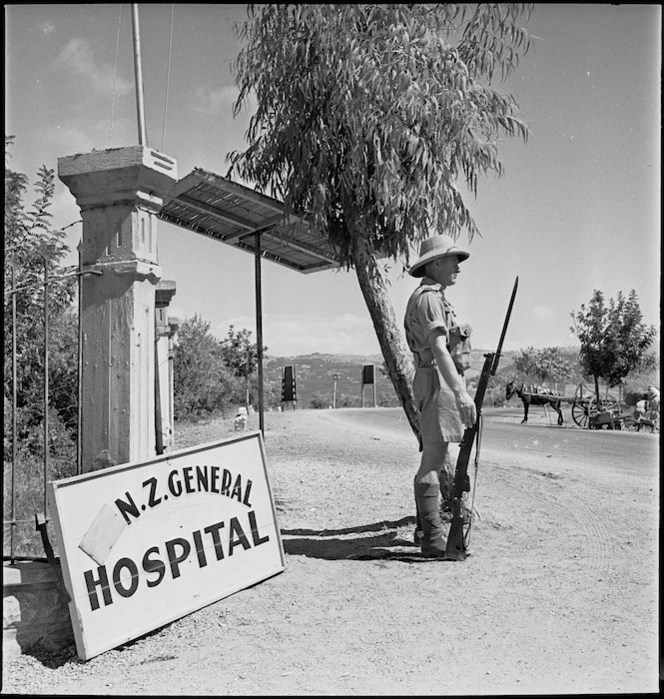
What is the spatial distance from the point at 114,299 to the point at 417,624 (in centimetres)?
200

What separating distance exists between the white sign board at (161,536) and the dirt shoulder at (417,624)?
0.11 metres

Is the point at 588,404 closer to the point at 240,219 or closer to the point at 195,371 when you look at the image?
the point at 195,371

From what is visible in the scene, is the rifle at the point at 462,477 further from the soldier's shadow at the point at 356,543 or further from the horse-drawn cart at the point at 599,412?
the horse-drawn cart at the point at 599,412

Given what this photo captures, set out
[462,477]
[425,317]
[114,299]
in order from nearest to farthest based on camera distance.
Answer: [114,299] < [425,317] < [462,477]

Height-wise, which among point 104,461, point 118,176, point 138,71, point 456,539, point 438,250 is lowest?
point 456,539

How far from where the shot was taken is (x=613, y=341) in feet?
36.1

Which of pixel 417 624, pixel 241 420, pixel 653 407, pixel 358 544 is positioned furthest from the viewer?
pixel 653 407

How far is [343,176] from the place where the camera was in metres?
4.42

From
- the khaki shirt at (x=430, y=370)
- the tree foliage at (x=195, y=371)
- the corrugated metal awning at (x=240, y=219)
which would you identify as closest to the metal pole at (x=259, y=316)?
the corrugated metal awning at (x=240, y=219)

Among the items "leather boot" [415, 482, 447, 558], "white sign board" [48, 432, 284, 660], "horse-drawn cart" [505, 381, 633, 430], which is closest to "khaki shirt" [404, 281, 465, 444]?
"leather boot" [415, 482, 447, 558]

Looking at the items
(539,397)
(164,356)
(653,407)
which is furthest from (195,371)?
(539,397)

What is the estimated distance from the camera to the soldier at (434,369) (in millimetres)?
3814

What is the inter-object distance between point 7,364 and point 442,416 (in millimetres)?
3332

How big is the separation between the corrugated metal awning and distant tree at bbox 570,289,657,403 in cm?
493
